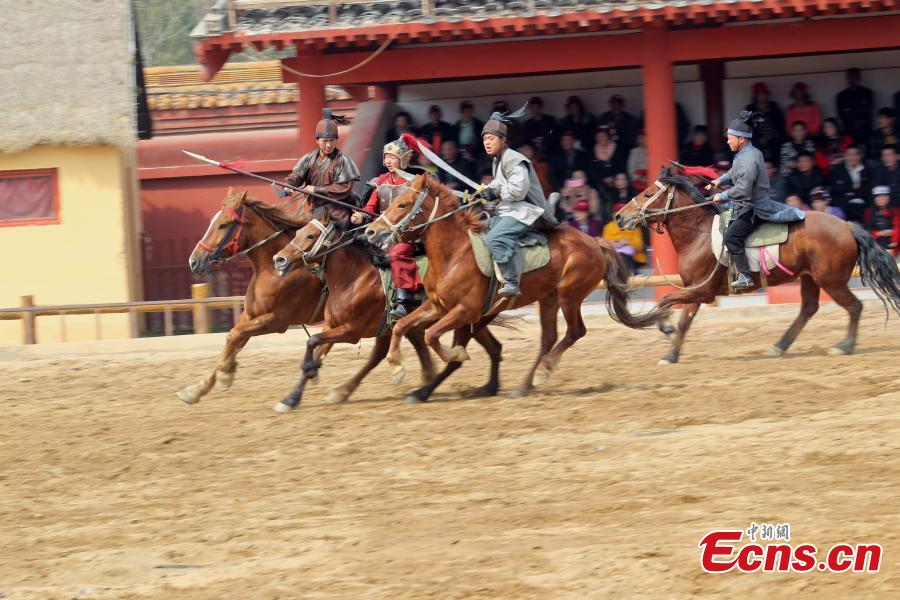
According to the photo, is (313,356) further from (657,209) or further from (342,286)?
(657,209)

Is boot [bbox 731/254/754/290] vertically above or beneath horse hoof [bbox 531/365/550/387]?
above

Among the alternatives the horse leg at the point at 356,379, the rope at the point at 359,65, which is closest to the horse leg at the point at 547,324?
the horse leg at the point at 356,379

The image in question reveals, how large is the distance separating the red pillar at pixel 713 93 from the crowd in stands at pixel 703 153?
15.5 inches

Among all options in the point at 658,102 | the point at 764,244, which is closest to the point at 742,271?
the point at 764,244

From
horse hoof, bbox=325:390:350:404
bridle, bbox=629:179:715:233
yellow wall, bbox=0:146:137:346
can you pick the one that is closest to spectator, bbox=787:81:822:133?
bridle, bbox=629:179:715:233

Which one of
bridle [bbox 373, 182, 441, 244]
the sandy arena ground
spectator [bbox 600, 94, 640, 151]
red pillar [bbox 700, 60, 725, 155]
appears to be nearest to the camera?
the sandy arena ground

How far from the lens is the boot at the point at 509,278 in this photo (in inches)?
410

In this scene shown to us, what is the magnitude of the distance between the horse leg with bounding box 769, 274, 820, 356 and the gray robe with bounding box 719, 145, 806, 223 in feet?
2.39

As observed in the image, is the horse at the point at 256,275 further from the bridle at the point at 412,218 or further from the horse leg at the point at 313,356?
the bridle at the point at 412,218

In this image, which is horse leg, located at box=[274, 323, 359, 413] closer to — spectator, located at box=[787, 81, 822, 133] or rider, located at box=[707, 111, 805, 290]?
rider, located at box=[707, 111, 805, 290]

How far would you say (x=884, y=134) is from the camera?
54.0 feet

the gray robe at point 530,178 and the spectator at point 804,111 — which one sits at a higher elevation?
the spectator at point 804,111

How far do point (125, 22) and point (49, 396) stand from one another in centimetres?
738

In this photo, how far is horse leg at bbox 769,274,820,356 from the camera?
40.5 ft
